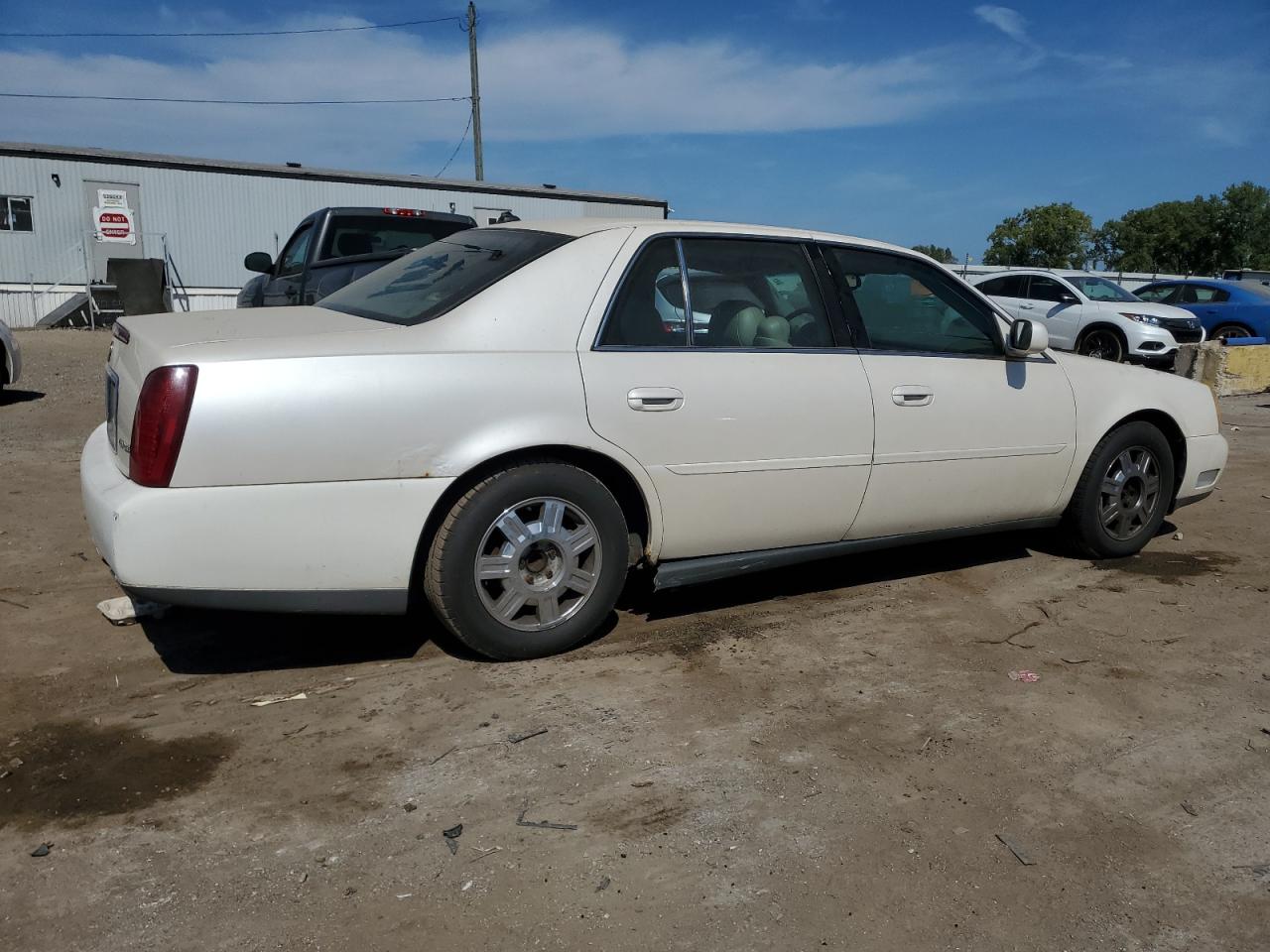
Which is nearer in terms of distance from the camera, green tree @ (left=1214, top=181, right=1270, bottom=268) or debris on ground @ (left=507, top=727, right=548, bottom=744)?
debris on ground @ (left=507, top=727, right=548, bottom=744)

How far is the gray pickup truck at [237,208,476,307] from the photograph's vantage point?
8.96 metres

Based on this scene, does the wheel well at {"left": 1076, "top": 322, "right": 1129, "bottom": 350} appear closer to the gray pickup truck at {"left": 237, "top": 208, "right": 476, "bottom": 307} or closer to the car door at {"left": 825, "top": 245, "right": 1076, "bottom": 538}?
the gray pickup truck at {"left": 237, "top": 208, "right": 476, "bottom": 307}

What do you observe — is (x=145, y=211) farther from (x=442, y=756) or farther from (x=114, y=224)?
(x=442, y=756)

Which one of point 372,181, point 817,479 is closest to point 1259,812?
point 817,479

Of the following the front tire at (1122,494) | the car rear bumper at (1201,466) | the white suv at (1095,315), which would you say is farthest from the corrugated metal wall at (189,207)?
the front tire at (1122,494)

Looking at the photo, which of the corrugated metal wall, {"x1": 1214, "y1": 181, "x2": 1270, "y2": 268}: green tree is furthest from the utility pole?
{"x1": 1214, "y1": 181, "x2": 1270, "y2": 268}: green tree

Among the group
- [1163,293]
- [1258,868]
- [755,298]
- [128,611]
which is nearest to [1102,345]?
[1163,293]

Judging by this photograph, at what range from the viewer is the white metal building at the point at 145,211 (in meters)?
22.4

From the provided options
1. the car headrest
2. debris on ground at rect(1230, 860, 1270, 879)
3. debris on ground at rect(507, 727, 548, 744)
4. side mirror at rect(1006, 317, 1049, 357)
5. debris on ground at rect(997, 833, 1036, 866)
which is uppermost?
the car headrest

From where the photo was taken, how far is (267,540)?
3.40 meters

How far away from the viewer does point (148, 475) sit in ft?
10.8

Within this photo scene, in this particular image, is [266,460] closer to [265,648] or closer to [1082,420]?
Result: [265,648]

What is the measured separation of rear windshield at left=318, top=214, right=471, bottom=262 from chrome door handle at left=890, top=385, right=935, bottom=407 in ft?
18.6

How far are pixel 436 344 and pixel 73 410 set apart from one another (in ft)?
24.1
